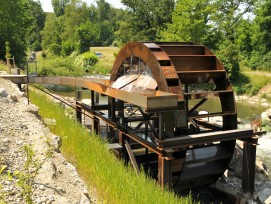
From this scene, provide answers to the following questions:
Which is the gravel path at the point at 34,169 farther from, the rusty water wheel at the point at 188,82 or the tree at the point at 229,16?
the tree at the point at 229,16

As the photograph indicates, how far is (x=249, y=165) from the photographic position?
21.8ft

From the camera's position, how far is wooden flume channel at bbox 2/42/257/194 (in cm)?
587

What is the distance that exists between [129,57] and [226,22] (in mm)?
26610

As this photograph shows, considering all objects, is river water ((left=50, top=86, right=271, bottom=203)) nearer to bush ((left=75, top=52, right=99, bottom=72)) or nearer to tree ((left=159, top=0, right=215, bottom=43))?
tree ((left=159, top=0, right=215, bottom=43))

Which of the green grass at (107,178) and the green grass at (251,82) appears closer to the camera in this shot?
the green grass at (107,178)

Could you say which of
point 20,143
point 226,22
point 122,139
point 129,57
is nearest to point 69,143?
point 20,143

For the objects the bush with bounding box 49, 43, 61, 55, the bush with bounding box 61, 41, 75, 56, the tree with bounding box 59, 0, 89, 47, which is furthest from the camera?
the tree with bounding box 59, 0, 89, 47

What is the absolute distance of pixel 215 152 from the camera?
7391 millimetres

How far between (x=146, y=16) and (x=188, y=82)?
30595 mm

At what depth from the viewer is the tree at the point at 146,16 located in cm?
3634

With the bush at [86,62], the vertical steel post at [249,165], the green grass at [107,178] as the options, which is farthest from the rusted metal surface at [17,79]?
the bush at [86,62]

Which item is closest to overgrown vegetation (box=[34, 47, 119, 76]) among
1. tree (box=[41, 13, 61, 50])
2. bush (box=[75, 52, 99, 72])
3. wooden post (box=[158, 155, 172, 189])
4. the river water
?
bush (box=[75, 52, 99, 72])

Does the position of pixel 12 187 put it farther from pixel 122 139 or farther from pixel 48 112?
pixel 48 112

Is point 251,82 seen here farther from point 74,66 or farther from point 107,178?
point 107,178
